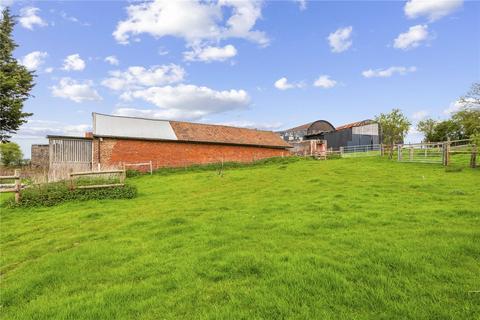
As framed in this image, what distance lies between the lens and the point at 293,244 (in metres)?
5.50

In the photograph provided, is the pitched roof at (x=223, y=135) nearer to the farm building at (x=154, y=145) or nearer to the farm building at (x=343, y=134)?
the farm building at (x=154, y=145)

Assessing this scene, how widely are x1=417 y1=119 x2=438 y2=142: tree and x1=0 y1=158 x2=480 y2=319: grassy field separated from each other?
49.9 meters

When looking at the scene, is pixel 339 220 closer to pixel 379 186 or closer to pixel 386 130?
pixel 379 186

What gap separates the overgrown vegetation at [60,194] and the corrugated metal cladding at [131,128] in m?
12.5

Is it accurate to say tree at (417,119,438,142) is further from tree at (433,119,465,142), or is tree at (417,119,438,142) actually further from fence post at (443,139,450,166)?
fence post at (443,139,450,166)

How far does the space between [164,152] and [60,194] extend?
15.0 metres

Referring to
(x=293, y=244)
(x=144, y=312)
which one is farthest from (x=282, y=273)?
(x=144, y=312)

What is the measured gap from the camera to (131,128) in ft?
88.8

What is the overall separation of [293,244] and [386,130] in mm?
34408

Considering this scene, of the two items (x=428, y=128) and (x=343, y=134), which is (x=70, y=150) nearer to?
(x=343, y=134)

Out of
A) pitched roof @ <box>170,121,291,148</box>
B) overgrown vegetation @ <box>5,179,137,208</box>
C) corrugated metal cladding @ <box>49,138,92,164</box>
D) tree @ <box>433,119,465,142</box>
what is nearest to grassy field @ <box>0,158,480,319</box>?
overgrown vegetation @ <box>5,179,137,208</box>

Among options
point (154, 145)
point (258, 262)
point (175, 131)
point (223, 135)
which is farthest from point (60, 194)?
point (223, 135)

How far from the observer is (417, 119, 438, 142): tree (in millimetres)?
50856

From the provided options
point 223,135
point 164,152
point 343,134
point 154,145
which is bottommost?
point 164,152
